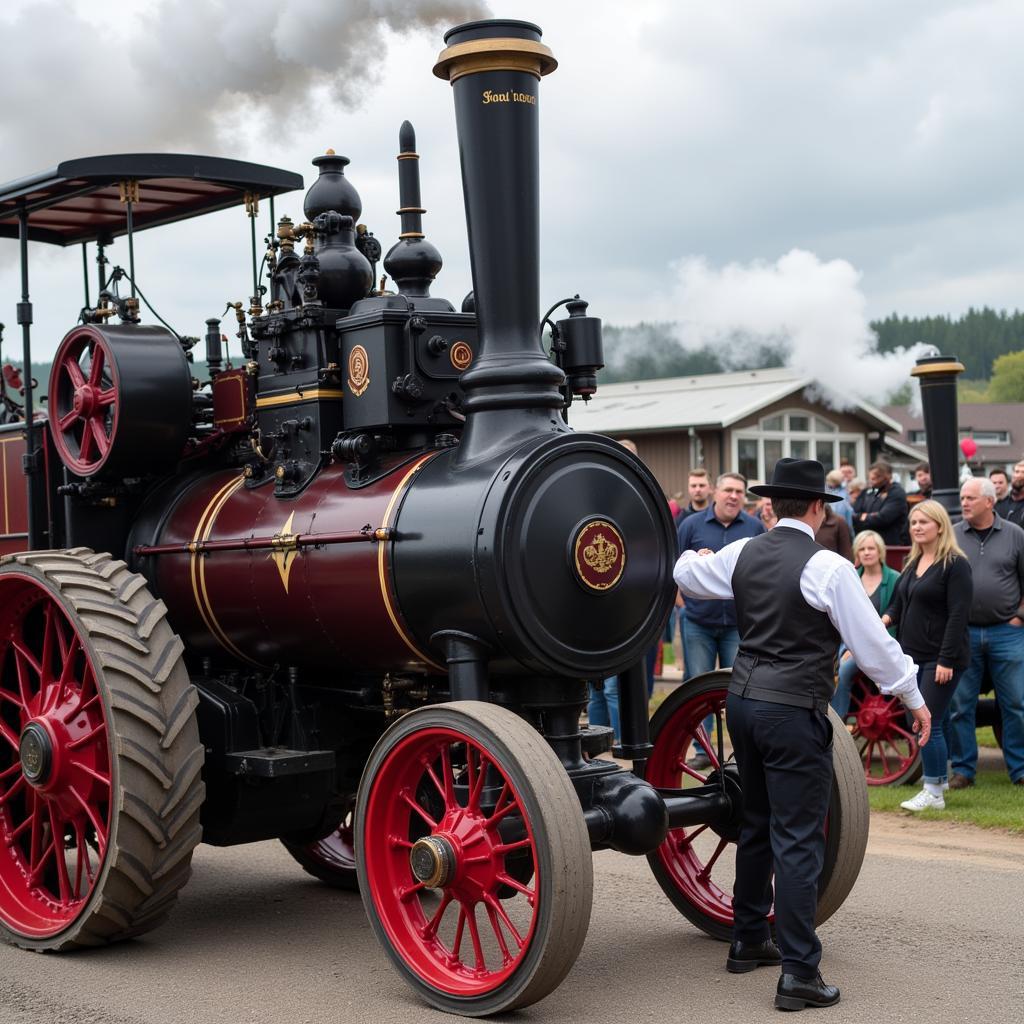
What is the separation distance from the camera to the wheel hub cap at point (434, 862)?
4.10 metres

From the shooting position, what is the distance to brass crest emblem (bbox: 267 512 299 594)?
4.96 m

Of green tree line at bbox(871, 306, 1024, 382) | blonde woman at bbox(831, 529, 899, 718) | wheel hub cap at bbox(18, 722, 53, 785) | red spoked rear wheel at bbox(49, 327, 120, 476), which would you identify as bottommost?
wheel hub cap at bbox(18, 722, 53, 785)

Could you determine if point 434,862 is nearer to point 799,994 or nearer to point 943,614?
point 799,994

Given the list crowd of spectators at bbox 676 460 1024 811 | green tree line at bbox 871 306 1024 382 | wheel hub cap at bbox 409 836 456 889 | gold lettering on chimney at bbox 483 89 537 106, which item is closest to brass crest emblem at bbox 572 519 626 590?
wheel hub cap at bbox 409 836 456 889

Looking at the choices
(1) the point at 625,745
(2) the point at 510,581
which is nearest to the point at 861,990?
(1) the point at 625,745

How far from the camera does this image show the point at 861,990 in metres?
4.32

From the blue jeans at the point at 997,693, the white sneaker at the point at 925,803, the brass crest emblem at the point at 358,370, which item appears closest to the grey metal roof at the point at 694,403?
the blue jeans at the point at 997,693

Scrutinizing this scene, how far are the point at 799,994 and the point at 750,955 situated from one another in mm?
428

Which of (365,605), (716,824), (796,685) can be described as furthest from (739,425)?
(796,685)

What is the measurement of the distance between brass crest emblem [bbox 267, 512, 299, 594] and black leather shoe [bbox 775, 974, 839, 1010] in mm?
2037

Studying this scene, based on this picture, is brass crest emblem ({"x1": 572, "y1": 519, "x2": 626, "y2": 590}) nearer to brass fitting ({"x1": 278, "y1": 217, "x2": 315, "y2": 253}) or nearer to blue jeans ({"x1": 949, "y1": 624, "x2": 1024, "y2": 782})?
brass fitting ({"x1": 278, "y1": 217, "x2": 315, "y2": 253})

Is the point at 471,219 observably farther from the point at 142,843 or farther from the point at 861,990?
the point at 861,990

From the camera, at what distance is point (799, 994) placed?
4117mm

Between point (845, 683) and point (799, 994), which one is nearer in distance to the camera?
point (799, 994)
